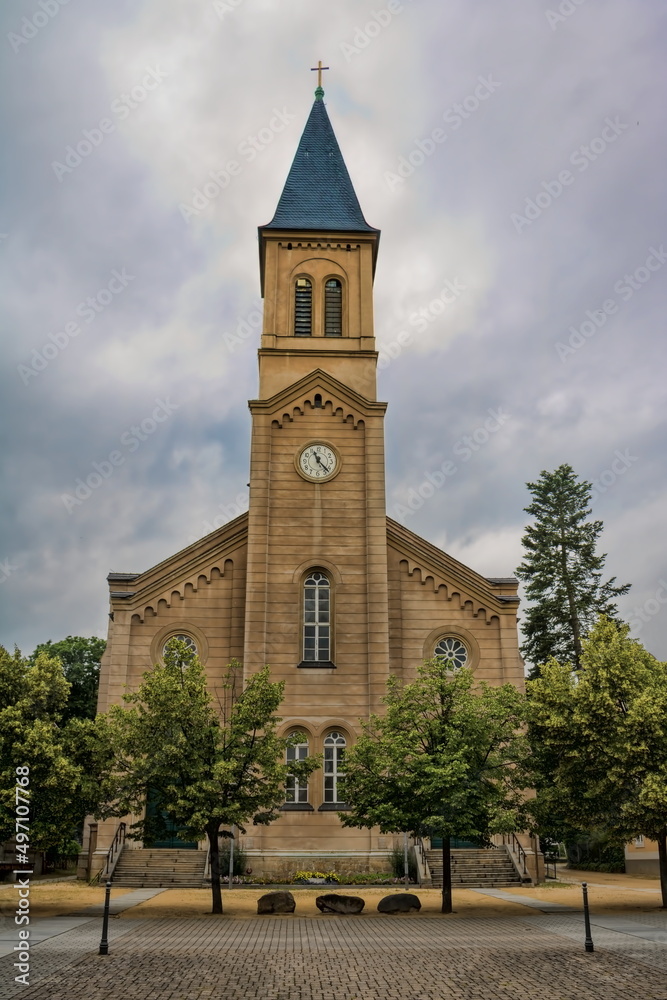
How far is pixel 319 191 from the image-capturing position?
40.6 meters

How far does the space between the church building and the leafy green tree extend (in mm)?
9425

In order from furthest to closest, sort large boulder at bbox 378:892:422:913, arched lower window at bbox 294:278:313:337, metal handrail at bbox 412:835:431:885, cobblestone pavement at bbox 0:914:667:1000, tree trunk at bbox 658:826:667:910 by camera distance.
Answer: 1. arched lower window at bbox 294:278:313:337
2. metal handrail at bbox 412:835:431:885
3. tree trunk at bbox 658:826:667:910
4. large boulder at bbox 378:892:422:913
5. cobblestone pavement at bbox 0:914:667:1000

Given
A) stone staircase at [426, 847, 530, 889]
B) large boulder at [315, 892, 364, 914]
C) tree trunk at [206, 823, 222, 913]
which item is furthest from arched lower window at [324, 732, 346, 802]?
tree trunk at [206, 823, 222, 913]

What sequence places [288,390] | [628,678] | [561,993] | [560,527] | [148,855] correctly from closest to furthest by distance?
[561,993], [628,678], [148,855], [288,390], [560,527]

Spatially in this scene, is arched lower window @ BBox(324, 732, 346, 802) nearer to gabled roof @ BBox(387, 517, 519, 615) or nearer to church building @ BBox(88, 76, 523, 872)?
church building @ BBox(88, 76, 523, 872)

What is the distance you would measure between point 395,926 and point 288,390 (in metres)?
21.5

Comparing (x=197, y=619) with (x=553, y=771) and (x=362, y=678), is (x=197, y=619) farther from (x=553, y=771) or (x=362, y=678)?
(x=553, y=771)

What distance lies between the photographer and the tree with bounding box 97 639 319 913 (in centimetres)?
2080

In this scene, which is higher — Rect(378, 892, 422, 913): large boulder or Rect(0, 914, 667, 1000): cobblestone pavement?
Rect(0, 914, 667, 1000): cobblestone pavement

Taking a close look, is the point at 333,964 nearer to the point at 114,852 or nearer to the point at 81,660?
the point at 114,852

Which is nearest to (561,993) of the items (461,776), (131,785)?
(461,776)

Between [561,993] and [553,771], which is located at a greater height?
[553,771]

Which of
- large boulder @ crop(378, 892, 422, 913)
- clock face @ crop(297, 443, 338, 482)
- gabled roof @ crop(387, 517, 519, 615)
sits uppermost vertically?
clock face @ crop(297, 443, 338, 482)

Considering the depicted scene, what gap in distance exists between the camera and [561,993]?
12461 millimetres
